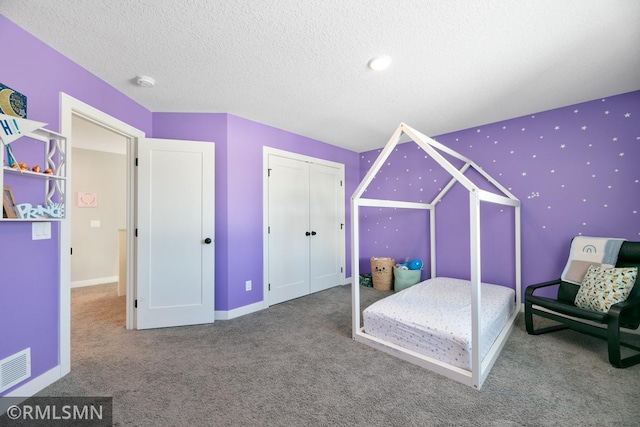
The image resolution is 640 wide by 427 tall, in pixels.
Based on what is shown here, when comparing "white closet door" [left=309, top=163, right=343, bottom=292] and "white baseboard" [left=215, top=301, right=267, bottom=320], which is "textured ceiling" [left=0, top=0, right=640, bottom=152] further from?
"white baseboard" [left=215, top=301, right=267, bottom=320]

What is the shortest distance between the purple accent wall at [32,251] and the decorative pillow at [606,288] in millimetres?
4176

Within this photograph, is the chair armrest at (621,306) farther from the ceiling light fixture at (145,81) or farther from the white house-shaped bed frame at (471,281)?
the ceiling light fixture at (145,81)

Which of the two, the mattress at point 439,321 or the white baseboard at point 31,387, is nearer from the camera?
the white baseboard at point 31,387

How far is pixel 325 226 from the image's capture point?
4.07 metres

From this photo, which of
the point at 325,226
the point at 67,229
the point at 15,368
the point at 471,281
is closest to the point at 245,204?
the point at 325,226

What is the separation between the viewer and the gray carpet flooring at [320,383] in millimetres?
1453

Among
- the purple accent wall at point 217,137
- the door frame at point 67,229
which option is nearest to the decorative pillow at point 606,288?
the purple accent wall at point 217,137

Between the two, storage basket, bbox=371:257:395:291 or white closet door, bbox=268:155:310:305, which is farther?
storage basket, bbox=371:257:395:291

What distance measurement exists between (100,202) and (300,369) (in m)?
4.86

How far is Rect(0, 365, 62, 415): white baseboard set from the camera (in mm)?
1503

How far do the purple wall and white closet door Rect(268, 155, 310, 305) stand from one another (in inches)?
67.7

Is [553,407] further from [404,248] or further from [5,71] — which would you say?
[5,71]

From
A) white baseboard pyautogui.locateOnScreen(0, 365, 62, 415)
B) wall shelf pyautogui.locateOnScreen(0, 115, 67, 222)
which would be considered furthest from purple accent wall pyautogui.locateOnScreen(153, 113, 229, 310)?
white baseboard pyautogui.locateOnScreen(0, 365, 62, 415)

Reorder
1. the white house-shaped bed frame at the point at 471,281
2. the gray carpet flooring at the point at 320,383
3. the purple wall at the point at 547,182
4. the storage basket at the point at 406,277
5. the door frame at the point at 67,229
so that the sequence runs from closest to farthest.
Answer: the gray carpet flooring at the point at 320,383 < the white house-shaped bed frame at the point at 471,281 < the door frame at the point at 67,229 < the purple wall at the point at 547,182 < the storage basket at the point at 406,277
